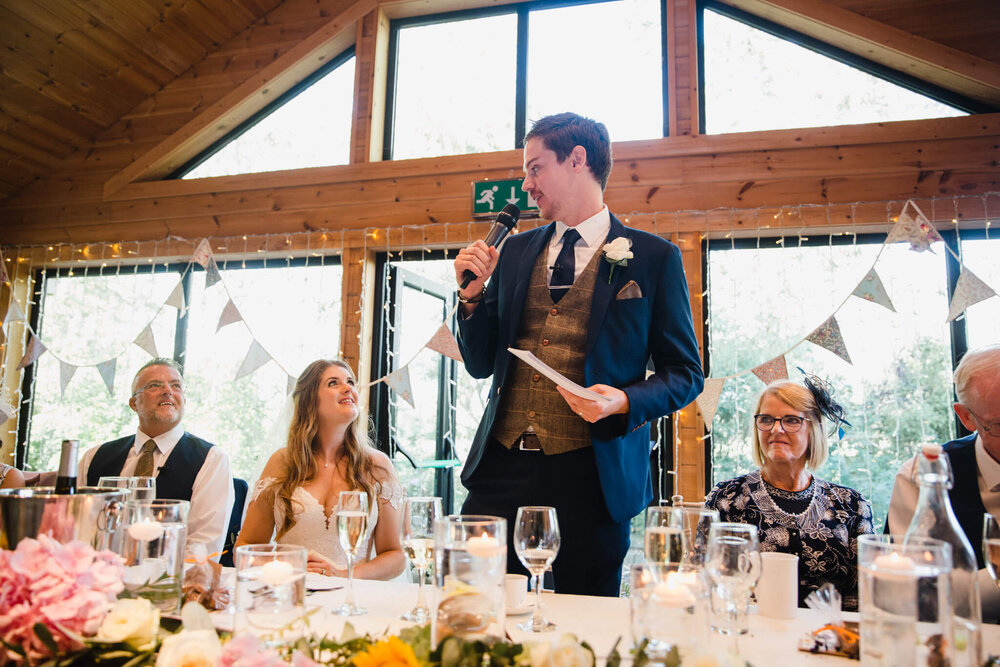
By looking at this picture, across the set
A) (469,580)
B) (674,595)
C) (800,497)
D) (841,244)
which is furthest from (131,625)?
(841,244)

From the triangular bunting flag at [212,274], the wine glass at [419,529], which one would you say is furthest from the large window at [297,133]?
the wine glass at [419,529]

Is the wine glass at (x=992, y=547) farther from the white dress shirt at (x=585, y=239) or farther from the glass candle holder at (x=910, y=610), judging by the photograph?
the white dress shirt at (x=585, y=239)

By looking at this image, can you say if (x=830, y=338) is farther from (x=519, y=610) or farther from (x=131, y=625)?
(x=131, y=625)

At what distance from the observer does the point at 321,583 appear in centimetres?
149

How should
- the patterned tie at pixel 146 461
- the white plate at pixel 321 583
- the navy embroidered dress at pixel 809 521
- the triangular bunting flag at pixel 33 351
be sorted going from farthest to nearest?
the triangular bunting flag at pixel 33 351, the patterned tie at pixel 146 461, the navy embroidered dress at pixel 809 521, the white plate at pixel 321 583

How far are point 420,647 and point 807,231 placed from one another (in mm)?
3229

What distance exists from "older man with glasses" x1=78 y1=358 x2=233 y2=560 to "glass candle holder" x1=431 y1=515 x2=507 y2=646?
2128 mm

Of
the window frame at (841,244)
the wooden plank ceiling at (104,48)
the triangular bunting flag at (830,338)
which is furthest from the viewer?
the wooden plank ceiling at (104,48)

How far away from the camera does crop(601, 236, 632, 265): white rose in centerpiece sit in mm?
1791

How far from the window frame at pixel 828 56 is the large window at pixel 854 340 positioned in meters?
0.70

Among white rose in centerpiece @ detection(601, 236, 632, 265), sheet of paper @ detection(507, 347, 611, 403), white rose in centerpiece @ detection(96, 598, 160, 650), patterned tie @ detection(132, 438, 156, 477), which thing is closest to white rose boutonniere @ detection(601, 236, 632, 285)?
white rose in centerpiece @ detection(601, 236, 632, 265)

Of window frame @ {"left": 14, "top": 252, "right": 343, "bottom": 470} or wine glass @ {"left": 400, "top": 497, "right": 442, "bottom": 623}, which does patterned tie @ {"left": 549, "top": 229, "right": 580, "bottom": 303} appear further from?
window frame @ {"left": 14, "top": 252, "right": 343, "bottom": 470}

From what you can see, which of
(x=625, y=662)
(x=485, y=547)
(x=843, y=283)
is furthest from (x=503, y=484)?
(x=843, y=283)

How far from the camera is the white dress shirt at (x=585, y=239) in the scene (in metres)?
1.90
